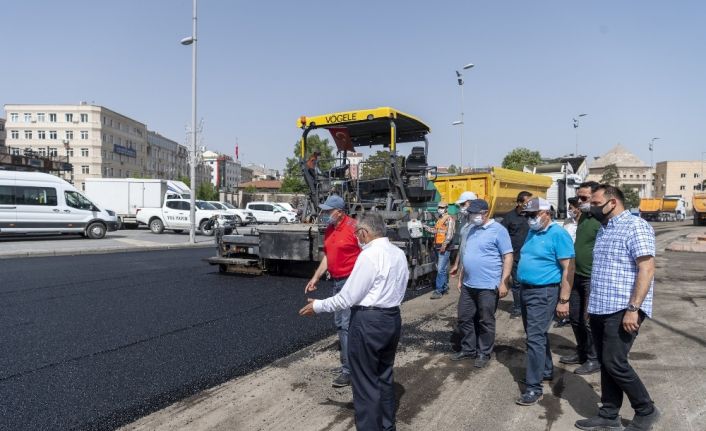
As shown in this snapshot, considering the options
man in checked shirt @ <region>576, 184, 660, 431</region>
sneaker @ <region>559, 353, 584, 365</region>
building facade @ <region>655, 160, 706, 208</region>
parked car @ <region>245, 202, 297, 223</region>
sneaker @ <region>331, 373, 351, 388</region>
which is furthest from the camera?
building facade @ <region>655, 160, 706, 208</region>

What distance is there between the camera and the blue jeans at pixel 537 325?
4.02 m

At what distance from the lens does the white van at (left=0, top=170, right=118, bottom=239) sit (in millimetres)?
16938

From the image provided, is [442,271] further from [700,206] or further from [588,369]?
[700,206]

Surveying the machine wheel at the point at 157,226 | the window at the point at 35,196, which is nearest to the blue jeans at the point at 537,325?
the window at the point at 35,196

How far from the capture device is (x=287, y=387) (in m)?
4.30

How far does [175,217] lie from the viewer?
917 inches

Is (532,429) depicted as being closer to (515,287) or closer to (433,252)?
(515,287)

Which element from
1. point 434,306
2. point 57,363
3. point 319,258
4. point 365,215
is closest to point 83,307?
point 57,363

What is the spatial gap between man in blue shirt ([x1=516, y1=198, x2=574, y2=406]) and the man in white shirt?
4.91 ft

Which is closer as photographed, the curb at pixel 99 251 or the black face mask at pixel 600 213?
the black face mask at pixel 600 213

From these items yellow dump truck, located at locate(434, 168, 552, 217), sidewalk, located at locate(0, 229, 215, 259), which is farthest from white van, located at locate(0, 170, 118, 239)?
yellow dump truck, located at locate(434, 168, 552, 217)

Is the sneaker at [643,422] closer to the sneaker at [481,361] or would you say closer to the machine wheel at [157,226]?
the sneaker at [481,361]

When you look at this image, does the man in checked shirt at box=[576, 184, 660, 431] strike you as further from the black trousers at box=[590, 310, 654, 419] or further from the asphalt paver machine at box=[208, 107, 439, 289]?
the asphalt paver machine at box=[208, 107, 439, 289]

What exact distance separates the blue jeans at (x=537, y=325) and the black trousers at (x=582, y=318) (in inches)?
34.0
